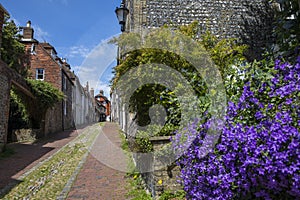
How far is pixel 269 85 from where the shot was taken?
3.00 metres

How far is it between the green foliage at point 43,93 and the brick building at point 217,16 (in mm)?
8226

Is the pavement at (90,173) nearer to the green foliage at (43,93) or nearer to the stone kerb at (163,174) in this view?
the stone kerb at (163,174)

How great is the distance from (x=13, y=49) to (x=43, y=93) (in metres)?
6.99

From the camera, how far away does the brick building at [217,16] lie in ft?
33.3

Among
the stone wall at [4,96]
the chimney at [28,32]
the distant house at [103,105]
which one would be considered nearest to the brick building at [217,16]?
the stone wall at [4,96]

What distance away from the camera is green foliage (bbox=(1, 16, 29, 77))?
1966 centimetres

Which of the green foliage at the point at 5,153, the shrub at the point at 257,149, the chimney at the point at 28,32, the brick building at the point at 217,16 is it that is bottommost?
the green foliage at the point at 5,153

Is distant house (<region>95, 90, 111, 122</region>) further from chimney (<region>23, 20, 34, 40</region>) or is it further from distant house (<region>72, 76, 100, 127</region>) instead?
chimney (<region>23, 20, 34, 40</region>)

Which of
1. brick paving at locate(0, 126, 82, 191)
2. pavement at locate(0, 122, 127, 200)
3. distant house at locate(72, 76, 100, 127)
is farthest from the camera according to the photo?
distant house at locate(72, 76, 100, 127)

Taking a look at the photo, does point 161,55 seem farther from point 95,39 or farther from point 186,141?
point 186,141

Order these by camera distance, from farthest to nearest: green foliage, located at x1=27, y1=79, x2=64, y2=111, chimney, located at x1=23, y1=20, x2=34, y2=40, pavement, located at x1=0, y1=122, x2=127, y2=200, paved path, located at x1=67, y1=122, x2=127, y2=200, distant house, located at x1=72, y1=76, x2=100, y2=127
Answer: distant house, located at x1=72, y1=76, x2=100, y2=127, chimney, located at x1=23, y1=20, x2=34, y2=40, green foliage, located at x1=27, y1=79, x2=64, y2=111, pavement, located at x1=0, y1=122, x2=127, y2=200, paved path, located at x1=67, y1=122, x2=127, y2=200

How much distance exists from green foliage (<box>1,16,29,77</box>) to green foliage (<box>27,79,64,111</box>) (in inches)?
234

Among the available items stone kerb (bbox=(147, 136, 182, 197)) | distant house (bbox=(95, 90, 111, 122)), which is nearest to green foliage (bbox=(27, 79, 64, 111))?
stone kerb (bbox=(147, 136, 182, 197))

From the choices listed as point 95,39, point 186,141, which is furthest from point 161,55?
point 186,141
